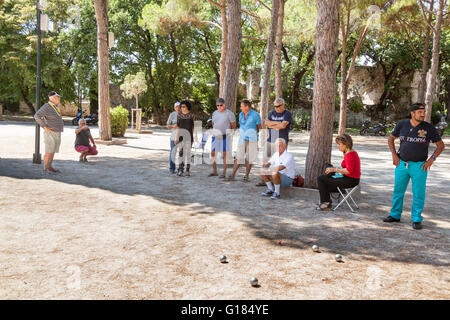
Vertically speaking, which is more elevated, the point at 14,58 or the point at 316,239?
the point at 14,58

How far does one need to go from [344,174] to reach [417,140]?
1244mm

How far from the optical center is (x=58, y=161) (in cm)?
1087

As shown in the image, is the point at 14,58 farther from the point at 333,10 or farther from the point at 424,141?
the point at 424,141

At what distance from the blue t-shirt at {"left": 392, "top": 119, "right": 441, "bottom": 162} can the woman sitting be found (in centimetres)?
87

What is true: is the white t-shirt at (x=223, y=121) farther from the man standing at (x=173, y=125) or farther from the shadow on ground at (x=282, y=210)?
the shadow on ground at (x=282, y=210)

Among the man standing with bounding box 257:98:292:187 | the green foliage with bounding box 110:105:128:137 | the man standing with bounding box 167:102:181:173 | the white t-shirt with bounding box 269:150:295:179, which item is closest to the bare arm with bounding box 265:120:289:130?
the man standing with bounding box 257:98:292:187

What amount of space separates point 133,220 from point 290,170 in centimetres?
313

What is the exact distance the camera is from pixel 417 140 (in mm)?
5547

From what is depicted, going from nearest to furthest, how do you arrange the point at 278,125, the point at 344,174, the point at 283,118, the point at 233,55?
the point at 344,174
the point at 278,125
the point at 283,118
the point at 233,55

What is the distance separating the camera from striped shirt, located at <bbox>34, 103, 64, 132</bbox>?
28.1ft

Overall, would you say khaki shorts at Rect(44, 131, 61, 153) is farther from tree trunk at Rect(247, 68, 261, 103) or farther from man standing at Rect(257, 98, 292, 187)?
tree trunk at Rect(247, 68, 261, 103)

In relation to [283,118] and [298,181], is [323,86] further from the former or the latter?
[298,181]

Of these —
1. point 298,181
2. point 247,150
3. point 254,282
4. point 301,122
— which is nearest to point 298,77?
point 301,122

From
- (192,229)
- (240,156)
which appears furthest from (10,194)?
(240,156)
